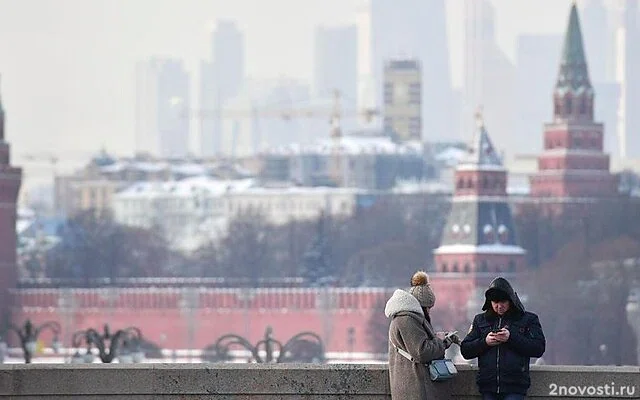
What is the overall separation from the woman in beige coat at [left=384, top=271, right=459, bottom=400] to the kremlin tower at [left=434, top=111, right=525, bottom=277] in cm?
7498

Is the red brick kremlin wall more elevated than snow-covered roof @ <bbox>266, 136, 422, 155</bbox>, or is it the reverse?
snow-covered roof @ <bbox>266, 136, 422, 155</bbox>

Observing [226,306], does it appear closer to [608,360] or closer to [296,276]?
[296,276]

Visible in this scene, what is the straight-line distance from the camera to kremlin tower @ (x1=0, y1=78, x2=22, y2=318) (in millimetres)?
96312

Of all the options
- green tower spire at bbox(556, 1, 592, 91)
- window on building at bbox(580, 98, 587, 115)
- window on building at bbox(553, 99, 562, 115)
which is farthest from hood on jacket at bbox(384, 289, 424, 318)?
window on building at bbox(553, 99, 562, 115)

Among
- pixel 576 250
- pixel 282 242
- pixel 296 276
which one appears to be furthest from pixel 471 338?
pixel 282 242

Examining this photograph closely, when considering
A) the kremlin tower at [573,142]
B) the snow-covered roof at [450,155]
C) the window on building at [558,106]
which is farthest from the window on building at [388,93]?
the window on building at [558,106]

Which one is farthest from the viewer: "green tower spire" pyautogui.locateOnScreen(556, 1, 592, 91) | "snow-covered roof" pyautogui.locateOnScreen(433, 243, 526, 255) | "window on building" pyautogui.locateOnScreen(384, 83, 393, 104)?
"window on building" pyautogui.locateOnScreen(384, 83, 393, 104)

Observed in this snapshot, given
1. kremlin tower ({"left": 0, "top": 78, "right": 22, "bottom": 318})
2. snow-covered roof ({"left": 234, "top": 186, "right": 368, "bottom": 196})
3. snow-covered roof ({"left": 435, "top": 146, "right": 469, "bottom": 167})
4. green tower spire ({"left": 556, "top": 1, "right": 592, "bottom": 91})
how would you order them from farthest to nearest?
snow-covered roof ({"left": 435, "top": 146, "right": 469, "bottom": 167}) < snow-covered roof ({"left": 234, "top": 186, "right": 368, "bottom": 196}) < green tower spire ({"left": 556, "top": 1, "right": 592, "bottom": 91}) < kremlin tower ({"left": 0, "top": 78, "right": 22, "bottom": 318})

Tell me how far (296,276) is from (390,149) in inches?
2286

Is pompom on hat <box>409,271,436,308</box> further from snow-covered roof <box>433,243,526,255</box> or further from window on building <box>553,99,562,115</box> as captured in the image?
window on building <box>553,99,562,115</box>

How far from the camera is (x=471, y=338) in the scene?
1864 centimetres

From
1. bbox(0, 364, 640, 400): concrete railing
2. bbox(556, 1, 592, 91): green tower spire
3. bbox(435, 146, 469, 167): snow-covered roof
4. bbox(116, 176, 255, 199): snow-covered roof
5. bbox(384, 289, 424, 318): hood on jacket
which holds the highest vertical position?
bbox(556, 1, 592, 91): green tower spire

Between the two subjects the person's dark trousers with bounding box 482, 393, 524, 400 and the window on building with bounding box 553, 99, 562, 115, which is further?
the window on building with bounding box 553, 99, 562, 115

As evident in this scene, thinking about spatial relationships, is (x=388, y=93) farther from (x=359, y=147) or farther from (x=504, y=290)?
(x=504, y=290)
